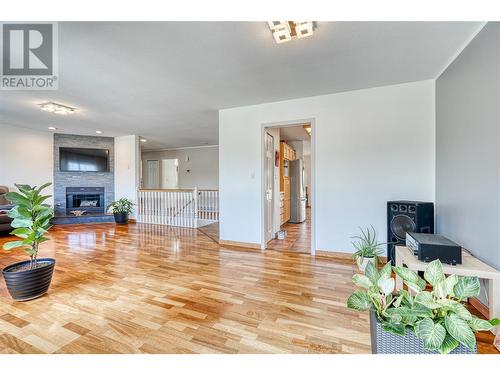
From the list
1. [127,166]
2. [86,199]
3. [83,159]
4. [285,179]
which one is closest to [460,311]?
[285,179]

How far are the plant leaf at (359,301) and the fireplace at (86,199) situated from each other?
7.74 m

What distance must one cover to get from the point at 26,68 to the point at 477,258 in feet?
16.6

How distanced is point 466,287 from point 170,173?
10.3 meters

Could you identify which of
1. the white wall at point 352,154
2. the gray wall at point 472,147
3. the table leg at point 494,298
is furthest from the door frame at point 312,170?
the table leg at point 494,298

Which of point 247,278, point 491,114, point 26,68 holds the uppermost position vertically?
point 26,68

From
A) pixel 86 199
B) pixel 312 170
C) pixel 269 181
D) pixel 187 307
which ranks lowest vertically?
pixel 187 307

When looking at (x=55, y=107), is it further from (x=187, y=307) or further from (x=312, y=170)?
(x=312, y=170)

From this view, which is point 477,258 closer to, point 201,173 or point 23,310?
point 23,310

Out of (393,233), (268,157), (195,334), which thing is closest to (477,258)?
(393,233)

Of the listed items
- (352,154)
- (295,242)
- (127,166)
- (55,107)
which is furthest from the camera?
(127,166)

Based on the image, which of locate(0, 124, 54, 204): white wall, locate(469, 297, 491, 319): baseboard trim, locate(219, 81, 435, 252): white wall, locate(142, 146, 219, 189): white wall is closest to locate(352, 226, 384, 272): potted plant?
locate(219, 81, 435, 252): white wall

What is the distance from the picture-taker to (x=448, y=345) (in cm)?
82

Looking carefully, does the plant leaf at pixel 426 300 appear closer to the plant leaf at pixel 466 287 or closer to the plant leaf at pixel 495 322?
the plant leaf at pixel 466 287
